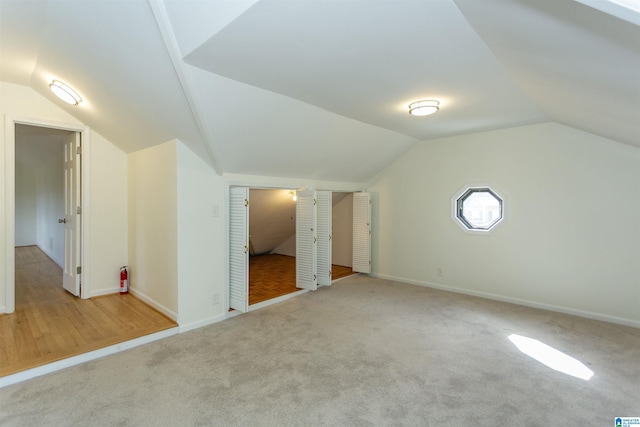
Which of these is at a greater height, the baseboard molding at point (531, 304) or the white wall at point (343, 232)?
the white wall at point (343, 232)

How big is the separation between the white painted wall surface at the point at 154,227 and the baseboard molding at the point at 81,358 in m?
0.27

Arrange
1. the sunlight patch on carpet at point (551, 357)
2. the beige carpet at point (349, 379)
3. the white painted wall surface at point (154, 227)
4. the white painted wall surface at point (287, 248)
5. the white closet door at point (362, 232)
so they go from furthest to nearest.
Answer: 1. the white painted wall surface at point (287, 248)
2. the white closet door at point (362, 232)
3. the white painted wall surface at point (154, 227)
4. the sunlight patch on carpet at point (551, 357)
5. the beige carpet at point (349, 379)

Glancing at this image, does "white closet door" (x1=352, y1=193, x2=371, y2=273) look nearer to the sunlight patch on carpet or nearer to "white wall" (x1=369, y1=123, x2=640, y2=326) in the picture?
"white wall" (x1=369, y1=123, x2=640, y2=326)

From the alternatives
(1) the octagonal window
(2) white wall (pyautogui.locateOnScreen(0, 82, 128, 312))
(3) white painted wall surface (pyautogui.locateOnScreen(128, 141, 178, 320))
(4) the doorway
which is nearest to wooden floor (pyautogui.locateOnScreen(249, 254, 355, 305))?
(4) the doorway

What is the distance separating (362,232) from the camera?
536 centimetres

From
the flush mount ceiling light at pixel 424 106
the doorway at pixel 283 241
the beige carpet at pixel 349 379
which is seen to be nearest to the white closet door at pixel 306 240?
the doorway at pixel 283 241

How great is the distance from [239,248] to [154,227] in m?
1.02

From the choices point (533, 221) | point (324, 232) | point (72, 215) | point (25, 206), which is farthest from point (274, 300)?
point (25, 206)

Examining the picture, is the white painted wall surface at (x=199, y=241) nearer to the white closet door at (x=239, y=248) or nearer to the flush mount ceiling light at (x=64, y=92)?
the white closet door at (x=239, y=248)

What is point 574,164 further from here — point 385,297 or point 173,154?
point 173,154

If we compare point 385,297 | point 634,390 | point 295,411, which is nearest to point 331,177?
point 385,297

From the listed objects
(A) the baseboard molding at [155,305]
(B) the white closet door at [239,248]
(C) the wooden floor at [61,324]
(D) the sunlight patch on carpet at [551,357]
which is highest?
(B) the white closet door at [239,248]

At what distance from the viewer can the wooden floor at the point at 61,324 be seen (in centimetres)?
246

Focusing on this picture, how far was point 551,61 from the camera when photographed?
177cm
